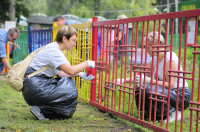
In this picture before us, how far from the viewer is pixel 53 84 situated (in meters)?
3.81

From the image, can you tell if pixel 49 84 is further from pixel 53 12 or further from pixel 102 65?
pixel 53 12

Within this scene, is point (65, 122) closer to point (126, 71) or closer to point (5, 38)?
point (126, 71)

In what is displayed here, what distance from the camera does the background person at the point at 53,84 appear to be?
363cm

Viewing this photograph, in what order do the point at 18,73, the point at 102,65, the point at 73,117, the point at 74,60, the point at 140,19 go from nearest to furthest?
the point at 140,19
the point at 18,73
the point at 73,117
the point at 102,65
the point at 74,60

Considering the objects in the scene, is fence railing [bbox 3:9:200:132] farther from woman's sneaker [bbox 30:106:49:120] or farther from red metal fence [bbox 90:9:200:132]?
woman's sneaker [bbox 30:106:49:120]

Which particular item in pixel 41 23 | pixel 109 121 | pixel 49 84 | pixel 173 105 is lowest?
pixel 109 121

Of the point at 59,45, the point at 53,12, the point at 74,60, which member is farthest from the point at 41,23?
the point at 53,12

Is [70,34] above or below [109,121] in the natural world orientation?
above

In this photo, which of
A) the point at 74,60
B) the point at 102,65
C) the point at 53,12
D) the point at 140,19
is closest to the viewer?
the point at 140,19

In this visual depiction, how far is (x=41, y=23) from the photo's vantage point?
19234 millimetres

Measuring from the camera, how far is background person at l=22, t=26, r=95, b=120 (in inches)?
143

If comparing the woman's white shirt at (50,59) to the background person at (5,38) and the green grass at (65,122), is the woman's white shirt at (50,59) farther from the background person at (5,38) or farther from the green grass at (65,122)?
the background person at (5,38)

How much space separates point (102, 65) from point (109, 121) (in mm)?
917

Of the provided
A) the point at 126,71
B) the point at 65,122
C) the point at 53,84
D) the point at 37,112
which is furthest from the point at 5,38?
the point at 65,122
